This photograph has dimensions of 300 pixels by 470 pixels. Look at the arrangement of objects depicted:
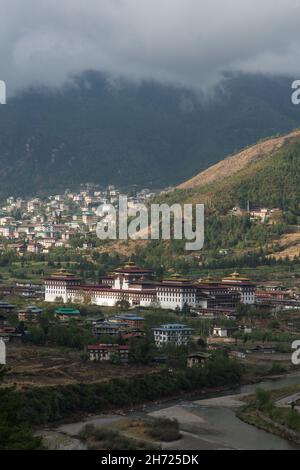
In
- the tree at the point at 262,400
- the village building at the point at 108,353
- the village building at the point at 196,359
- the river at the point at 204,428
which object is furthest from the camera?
the village building at the point at 196,359

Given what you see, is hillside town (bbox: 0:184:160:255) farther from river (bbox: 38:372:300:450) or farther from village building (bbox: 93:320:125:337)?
river (bbox: 38:372:300:450)

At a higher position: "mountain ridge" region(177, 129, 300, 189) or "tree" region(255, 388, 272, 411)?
"mountain ridge" region(177, 129, 300, 189)

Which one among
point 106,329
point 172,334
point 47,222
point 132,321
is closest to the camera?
point 106,329

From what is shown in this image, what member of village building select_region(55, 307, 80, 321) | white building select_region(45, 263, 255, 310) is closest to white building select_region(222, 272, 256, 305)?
white building select_region(45, 263, 255, 310)

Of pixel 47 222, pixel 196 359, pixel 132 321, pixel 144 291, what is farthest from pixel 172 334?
pixel 47 222

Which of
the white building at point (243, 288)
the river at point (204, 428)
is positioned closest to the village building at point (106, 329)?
the river at point (204, 428)

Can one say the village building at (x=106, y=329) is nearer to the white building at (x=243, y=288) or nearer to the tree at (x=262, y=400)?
the tree at (x=262, y=400)

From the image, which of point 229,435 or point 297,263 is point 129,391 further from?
point 297,263

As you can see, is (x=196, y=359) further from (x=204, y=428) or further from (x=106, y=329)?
(x=204, y=428)

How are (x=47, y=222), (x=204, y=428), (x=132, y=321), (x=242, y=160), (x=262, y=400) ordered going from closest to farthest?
(x=204, y=428)
(x=262, y=400)
(x=132, y=321)
(x=242, y=160)
(x=47, y=222)
